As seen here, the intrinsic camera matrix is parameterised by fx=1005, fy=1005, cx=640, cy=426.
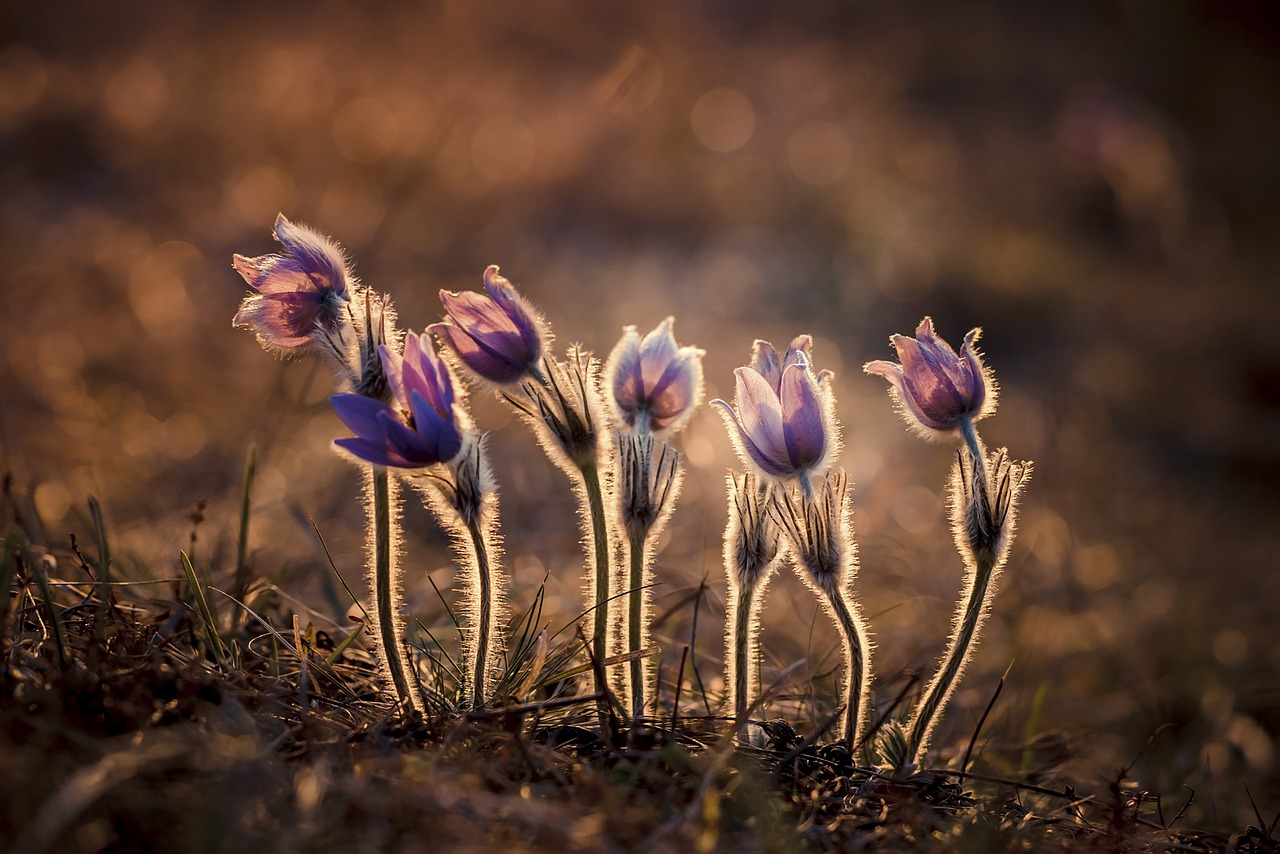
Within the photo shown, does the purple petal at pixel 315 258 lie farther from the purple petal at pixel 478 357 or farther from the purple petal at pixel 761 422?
the purple petal at pixel 761 422

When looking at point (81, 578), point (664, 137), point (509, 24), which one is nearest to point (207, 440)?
point (81, 578)

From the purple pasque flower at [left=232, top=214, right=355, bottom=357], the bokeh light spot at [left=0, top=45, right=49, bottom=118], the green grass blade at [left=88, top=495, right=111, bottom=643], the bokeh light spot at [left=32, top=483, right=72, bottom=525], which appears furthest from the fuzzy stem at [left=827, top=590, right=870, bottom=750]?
the bokeh light spot at [left=0, top=45, right=49, bottom=118]

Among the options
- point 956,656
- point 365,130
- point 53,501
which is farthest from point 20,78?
point 956,656

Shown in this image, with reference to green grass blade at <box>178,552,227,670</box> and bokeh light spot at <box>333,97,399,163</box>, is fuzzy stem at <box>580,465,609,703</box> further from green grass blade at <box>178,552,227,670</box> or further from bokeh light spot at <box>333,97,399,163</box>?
bokeh light spot at <box>333,97,399,163</box>

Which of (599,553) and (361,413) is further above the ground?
(361,413)

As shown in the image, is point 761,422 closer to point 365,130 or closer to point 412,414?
point 412,414

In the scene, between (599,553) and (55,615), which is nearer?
(55,615)
